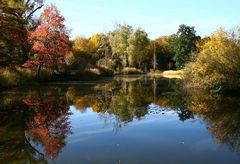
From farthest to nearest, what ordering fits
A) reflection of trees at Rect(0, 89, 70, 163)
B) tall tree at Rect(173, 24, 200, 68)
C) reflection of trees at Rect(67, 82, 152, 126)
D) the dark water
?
1. tall tree at Rect(173, 24, 200, 68)
2. reflection of trees at Rect(67, 82, 152, 126)
3. reflection of trees at Rect(0, 89, 70, 163)
4. the dark water

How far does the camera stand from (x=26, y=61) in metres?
40.9

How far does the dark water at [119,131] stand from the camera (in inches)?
420

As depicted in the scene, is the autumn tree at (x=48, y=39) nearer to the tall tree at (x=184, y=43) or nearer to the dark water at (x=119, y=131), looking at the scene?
the dark water at (x=119, y=131)

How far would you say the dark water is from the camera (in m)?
10.7

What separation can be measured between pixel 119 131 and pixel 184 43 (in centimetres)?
7428

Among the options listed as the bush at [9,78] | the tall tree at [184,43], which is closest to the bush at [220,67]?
the bush at [9,78]

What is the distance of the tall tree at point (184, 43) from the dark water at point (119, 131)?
205 feet

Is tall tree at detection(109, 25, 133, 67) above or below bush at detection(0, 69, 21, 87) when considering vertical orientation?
above

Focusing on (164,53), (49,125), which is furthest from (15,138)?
(164,53)

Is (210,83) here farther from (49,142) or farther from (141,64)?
(141,64)

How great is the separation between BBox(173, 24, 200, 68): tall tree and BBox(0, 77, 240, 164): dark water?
62.6m

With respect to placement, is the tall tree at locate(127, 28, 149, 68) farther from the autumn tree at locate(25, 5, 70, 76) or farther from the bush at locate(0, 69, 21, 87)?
the bush at locate(0, 69, 21, 87)

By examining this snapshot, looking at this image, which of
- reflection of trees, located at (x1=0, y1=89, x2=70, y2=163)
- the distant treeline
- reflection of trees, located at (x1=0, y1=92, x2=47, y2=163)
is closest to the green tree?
the distant treeline

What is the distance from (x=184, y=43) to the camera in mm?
86125
